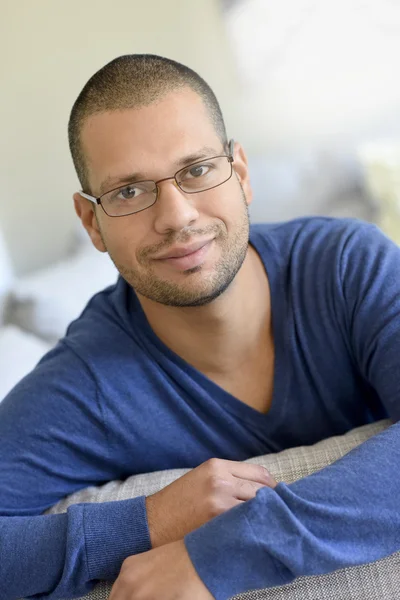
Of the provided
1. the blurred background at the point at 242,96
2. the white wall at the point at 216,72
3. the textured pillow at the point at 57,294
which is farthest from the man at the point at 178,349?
the white wall at the point at 216,72

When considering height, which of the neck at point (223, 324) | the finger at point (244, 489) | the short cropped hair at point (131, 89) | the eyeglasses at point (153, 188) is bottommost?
the finger at point (244, 489)

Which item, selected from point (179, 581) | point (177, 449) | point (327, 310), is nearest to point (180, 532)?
point (179, 581)

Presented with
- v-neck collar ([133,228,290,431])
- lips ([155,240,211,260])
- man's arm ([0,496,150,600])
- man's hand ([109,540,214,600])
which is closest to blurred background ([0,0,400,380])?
v-neck collar ([133,228,290,431])

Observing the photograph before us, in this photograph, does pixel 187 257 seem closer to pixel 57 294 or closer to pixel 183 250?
pixel 183 250

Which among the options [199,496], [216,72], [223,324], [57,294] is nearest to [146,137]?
[223,324]

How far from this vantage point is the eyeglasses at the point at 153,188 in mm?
1119

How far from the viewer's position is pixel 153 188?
112cm

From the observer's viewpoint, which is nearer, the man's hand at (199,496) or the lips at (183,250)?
the man's hand at (199,496)

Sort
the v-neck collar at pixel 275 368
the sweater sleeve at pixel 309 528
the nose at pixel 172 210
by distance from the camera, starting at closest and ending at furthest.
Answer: the sweater sleeve at pixel 309 528 < the nose at pixel 172 210 < the v-neck collar at pixel 275 368

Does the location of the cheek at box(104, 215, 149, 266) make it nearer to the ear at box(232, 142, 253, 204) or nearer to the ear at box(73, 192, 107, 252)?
the ear at box(73, 192, 107, 252)

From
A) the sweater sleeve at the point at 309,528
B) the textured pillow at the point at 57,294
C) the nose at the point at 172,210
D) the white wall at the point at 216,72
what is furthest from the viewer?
the white wall at the point at 216,72

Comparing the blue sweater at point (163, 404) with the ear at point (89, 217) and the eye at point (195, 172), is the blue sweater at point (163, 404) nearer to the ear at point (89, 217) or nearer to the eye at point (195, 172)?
the ear at point (89, 217)

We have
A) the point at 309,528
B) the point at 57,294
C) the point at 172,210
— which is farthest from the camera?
the point at 57,294

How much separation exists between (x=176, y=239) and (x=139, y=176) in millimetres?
122
